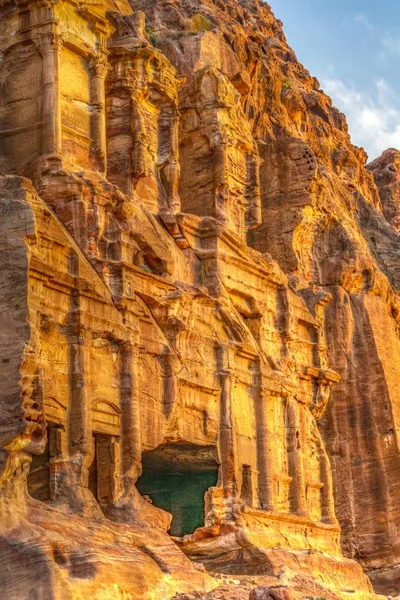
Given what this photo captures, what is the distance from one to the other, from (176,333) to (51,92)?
21.1ft

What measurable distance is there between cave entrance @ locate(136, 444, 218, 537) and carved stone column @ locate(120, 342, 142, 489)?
315 cm

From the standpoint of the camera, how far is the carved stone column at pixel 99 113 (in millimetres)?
35156

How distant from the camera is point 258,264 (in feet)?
128

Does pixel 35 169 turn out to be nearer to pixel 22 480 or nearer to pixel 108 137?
pixel 108 137

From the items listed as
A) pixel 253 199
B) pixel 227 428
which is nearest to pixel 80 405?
pixel 227 428

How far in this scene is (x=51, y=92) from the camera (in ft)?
112

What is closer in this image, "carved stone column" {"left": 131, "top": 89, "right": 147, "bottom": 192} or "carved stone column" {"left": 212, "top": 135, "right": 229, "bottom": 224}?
"carved stone column" {"left": 131, "top": 89, "right": 147, "bottom": 192}

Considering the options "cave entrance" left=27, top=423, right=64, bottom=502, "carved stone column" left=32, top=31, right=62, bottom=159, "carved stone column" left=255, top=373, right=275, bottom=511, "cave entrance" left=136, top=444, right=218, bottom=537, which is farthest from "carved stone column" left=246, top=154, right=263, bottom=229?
"cave entrance" left=27, top=423, right=64, bottom=502

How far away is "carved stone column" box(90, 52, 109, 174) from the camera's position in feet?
115

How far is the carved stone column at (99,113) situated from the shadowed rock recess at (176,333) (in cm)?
5

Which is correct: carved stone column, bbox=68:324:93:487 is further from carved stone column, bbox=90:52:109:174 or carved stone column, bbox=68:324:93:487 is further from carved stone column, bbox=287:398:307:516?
carved stone column, bbox=287:398:307:516

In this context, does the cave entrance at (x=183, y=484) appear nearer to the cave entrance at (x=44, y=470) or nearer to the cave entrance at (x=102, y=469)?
the cave entrance at (x=102, y=469)

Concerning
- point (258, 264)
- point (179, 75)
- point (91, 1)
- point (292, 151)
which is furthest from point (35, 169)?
point (292, 151)

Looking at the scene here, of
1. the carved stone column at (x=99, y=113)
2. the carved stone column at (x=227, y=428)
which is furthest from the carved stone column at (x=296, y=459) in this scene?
the carved stone column at (x=99, y=113)
